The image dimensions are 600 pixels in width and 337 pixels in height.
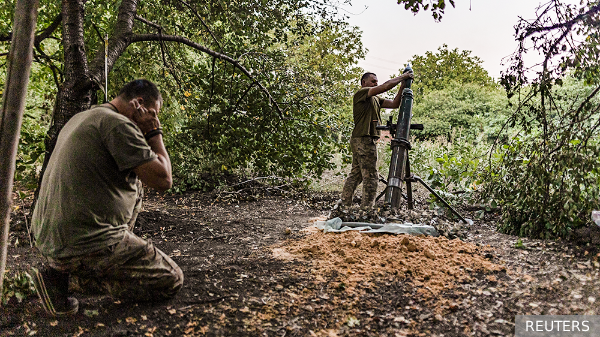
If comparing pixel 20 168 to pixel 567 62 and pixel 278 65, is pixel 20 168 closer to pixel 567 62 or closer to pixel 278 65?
pixel 278 65

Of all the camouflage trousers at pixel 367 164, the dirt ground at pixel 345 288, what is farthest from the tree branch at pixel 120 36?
the camouflage trousers at pixel 367 164

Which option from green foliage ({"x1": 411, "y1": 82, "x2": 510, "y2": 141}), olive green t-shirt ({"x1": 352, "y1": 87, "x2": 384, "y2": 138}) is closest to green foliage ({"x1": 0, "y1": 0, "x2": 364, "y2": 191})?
olive green t-shirt ({"x1": 352, "y1": 87, "x2": 384, "y2": 138})

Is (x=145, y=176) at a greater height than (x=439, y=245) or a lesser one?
greater

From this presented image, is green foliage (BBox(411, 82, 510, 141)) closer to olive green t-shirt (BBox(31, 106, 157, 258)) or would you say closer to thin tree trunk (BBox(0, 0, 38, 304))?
olive green t-shirt (BBox(31, 106, 157, 258))

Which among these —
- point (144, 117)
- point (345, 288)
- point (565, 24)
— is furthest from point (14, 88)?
point (565, 24)

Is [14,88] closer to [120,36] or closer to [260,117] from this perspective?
[120,36]

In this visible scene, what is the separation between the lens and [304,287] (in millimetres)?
3131

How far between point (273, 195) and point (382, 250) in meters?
4.75

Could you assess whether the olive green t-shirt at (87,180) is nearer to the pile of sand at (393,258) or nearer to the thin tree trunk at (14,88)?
the thin tree trunk at (14,88)

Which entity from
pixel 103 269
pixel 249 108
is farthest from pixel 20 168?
pixel 249 108

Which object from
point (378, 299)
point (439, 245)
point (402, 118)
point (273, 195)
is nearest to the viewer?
point (378, 299)

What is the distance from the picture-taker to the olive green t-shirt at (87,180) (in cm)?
242

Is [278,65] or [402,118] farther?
[278,65]

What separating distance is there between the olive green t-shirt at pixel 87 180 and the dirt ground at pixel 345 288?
530mm
